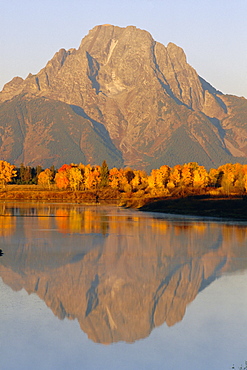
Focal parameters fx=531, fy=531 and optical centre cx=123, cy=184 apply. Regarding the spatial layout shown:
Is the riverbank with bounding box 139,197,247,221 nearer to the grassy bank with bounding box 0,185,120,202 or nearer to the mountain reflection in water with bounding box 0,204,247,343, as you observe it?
the mountain reflection in water with bounding box 0,204,247,343

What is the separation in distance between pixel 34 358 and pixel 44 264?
53.6 feet

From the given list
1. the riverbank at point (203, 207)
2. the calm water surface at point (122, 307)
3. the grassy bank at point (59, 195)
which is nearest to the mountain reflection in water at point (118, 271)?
the calm water surface at point (122, 307)

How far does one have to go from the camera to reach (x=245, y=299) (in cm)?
2556

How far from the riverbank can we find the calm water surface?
44240 millimetres

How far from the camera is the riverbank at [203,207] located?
3445 inches

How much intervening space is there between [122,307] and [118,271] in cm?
824

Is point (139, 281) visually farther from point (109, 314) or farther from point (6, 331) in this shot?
point (6, 331)

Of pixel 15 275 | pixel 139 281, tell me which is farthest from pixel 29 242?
pixel 139 281

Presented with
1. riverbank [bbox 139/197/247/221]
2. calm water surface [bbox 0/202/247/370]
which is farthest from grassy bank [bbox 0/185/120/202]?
calm water surface [bbox 0/202/247/370]

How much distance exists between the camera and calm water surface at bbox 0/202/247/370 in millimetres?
17953

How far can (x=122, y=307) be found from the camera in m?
23.9

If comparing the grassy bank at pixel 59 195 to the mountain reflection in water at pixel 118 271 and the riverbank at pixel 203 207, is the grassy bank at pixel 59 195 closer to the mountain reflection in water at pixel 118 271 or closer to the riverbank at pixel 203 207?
the riverbank at pixel 203 207

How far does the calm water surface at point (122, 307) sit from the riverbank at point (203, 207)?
4424cm

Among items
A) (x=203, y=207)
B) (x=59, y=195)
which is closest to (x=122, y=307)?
(x=203, y=207)
